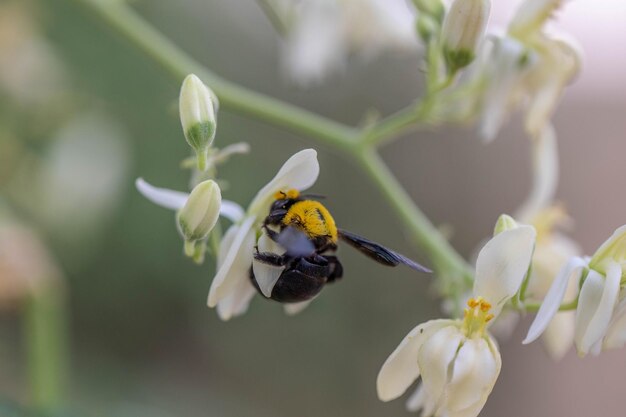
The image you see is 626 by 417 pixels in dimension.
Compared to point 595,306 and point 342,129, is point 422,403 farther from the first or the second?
point 342,129

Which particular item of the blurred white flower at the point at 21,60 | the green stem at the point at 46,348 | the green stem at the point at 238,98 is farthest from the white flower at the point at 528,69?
the blurred white flower at the point at 21,60

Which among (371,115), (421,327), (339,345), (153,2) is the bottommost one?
(421,327)

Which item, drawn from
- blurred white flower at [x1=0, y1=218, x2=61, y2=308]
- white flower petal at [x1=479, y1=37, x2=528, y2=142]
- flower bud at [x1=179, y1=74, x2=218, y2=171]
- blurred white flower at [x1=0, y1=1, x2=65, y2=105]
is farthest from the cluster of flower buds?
blurred white flower at [x1=0, y1=1, x2=65, y2=105]

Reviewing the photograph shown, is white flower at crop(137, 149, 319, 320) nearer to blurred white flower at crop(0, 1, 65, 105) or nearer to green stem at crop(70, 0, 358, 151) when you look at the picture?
green stem at crop(70, 0, 358, 151)

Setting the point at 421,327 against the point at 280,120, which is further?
the point at 280,120

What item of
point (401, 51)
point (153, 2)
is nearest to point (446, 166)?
point (153, 2)

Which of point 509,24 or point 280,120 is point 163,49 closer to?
point 280,120

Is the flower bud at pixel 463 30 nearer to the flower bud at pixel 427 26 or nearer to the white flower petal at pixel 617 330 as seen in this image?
the flower bud at pixel 427 26
